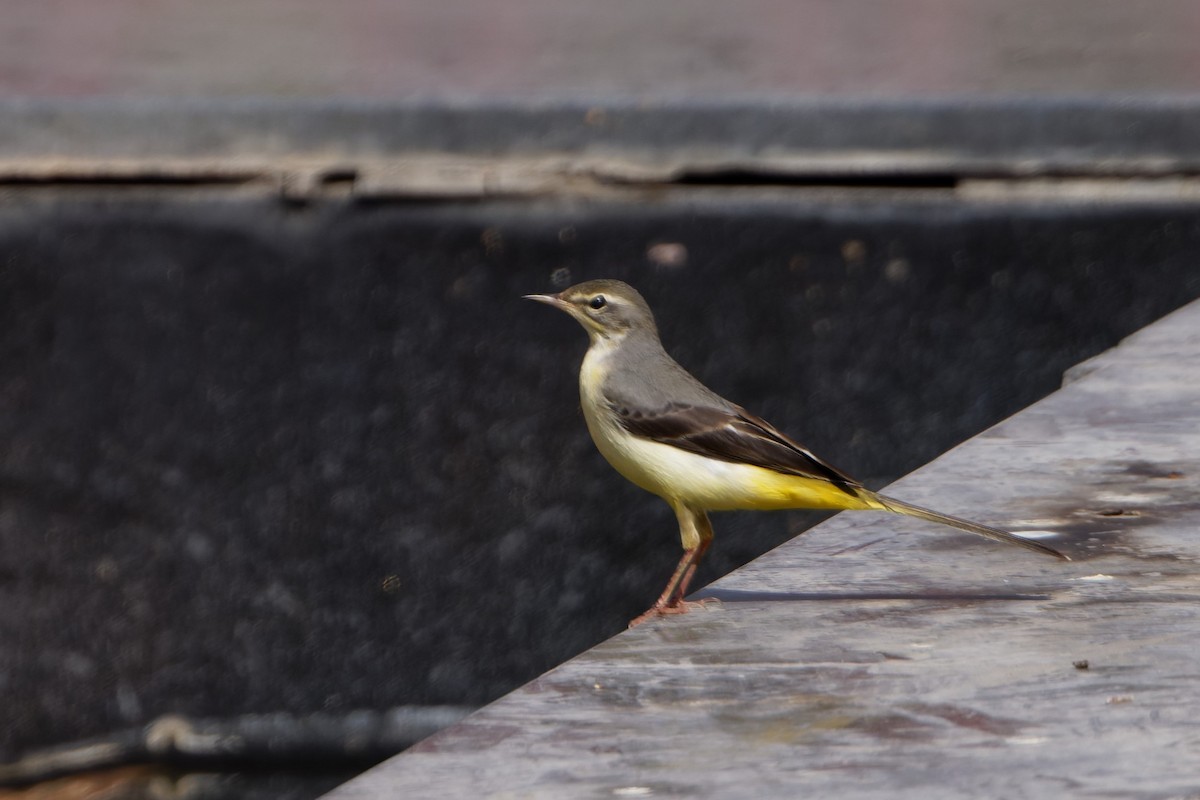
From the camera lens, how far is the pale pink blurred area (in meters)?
9.20

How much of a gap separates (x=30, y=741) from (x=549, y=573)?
112 inches

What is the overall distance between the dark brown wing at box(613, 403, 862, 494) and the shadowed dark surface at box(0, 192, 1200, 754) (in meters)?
2.93

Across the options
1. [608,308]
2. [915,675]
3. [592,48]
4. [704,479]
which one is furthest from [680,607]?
[592,48]

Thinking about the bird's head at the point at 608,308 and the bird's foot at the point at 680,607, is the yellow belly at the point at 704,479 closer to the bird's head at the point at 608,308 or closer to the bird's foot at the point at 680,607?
the bird's head at the point at 608,308

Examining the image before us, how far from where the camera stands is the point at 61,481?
27.9ft

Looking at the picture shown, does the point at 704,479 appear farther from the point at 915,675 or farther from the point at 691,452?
the point at 915,675

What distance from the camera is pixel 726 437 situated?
5332mm

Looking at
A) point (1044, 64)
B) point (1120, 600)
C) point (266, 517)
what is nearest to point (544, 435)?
point (266, 517)

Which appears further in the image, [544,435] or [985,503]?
[544,435]

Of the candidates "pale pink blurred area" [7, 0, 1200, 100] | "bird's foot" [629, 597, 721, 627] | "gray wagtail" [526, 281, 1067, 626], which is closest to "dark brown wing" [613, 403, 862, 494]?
"gray wagtail" [526, 281, 1067, 626]

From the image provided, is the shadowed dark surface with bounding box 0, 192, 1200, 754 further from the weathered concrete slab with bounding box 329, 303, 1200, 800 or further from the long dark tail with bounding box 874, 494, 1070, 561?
the long dark tail with bounding box 874, 494, 1070, 561

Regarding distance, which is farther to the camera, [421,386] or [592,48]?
[592,48]

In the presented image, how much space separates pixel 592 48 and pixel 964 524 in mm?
6831

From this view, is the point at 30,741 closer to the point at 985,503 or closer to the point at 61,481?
the point at 61,481
